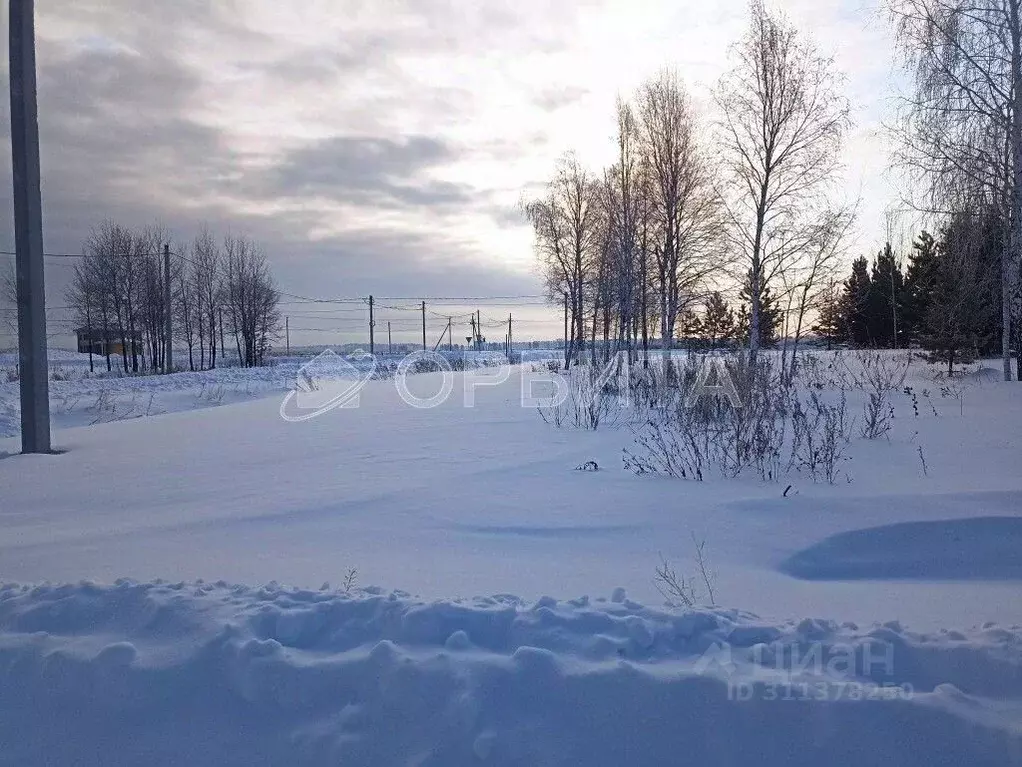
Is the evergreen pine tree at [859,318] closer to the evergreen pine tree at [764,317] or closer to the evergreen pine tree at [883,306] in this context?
the evergreen pine tree at [883,306]

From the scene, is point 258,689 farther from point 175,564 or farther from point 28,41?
point 28,41

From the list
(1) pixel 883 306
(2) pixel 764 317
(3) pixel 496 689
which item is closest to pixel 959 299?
(2) pixel 764 317

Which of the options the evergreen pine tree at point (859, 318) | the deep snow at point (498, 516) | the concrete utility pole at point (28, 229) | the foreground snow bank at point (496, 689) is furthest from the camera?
the evergreen pine tree at point (859, 318)

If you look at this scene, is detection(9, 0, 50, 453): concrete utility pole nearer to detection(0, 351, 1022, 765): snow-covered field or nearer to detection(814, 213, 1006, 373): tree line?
detection(0, 351, 1022, 765): snow-covered field

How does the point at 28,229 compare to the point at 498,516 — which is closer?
the point at 498,516

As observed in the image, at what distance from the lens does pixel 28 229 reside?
28.7ft

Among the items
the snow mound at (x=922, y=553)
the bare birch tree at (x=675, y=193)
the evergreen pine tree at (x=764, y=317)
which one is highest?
the bare birch tree at (x=675, y=193)

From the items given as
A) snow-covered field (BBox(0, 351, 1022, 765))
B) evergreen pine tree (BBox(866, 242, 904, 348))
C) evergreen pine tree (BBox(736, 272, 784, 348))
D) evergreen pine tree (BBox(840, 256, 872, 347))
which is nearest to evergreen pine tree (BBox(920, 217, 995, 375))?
evergreen pine tree (BBox(736, 272, 784, 348))

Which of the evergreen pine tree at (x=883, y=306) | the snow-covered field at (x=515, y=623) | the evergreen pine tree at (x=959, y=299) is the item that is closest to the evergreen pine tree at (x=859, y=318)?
the evergreen pine tree at (x=883, y=306)

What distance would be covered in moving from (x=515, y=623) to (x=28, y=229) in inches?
367

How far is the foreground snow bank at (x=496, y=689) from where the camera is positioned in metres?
2.20

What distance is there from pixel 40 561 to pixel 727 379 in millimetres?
8700

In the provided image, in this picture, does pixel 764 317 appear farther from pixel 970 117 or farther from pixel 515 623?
pixel 515 623

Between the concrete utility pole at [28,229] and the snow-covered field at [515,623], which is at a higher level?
the concrete utility pole at [28,229]
